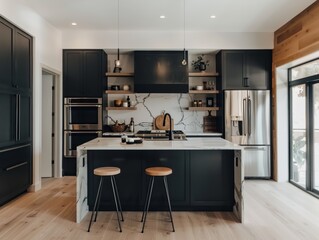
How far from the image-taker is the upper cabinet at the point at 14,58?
3486 millimetres

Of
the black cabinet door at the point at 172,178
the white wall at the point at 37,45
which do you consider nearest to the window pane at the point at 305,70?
the black cabinet door at the point at 172,178

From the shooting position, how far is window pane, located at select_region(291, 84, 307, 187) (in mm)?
4676

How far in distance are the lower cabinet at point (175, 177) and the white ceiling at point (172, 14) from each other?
2.37 metres

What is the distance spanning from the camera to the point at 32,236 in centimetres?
271

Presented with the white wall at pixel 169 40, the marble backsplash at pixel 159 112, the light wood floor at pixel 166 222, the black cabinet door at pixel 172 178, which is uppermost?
the white wall at pixel 169 40

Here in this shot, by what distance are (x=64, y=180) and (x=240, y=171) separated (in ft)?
11.6

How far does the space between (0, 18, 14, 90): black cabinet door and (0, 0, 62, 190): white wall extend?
0.15 m

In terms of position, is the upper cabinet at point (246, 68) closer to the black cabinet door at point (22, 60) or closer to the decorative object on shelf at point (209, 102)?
the decorative object on shelf at point (209, 102)

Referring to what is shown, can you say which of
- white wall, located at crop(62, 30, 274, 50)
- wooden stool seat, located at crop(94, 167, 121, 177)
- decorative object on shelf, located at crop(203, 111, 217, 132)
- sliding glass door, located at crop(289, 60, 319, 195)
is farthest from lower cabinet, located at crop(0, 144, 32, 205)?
sliding glass door, located at crop(289, 60, 319, 195)

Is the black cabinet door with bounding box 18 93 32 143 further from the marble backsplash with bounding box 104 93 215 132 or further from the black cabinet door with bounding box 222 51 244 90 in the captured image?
the black cabinet door with bounding box 222 51 244 90

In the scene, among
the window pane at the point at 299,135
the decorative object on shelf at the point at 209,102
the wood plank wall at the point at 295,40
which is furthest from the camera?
the decorative object on shelf at the point at 209,102

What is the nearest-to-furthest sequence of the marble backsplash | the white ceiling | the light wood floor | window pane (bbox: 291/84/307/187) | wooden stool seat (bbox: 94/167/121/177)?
the light wood floor, wooden stool seat (bbox: 94/167/121/177), the white ceiling, window pane (bbox: 291/84/307/187), the marble backsplash

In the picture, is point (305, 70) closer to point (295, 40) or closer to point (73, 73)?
point (295, 40)

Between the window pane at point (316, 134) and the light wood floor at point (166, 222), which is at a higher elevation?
the window pane at point (316, 134)
